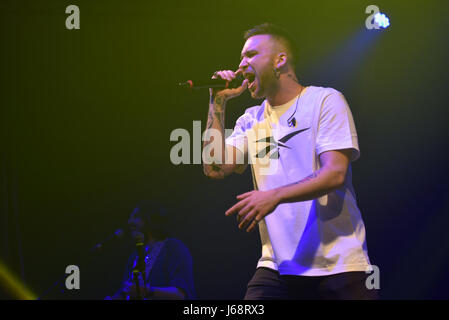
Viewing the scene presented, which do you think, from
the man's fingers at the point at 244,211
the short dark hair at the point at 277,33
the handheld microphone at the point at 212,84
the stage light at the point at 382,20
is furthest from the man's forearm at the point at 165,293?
the stage light at the point at 382,20

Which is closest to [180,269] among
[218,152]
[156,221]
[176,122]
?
[156,221]

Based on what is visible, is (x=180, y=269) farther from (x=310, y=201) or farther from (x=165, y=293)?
(x=310, y=201)

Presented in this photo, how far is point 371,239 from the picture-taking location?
387 cm

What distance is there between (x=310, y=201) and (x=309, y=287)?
390mm

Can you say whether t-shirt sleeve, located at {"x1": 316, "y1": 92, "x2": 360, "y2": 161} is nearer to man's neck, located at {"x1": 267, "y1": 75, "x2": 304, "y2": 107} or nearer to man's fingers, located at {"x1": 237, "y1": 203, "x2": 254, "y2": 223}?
man's neck, located at {"x1": 267, "y1": 75, "x2": 304, "y2": 107}

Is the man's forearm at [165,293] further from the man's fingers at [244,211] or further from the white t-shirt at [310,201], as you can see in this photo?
the man's fingers at [244,211]

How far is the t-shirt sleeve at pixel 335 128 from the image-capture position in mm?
2080

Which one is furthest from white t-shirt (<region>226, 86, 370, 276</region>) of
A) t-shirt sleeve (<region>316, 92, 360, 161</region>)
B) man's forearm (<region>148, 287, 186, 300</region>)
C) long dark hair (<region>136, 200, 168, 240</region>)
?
long dark hair (<region>136, 200, 168, 240</region>)

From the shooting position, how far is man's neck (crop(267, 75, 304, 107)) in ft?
8.16

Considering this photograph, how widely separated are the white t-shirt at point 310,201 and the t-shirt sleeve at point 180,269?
1.19 meters
